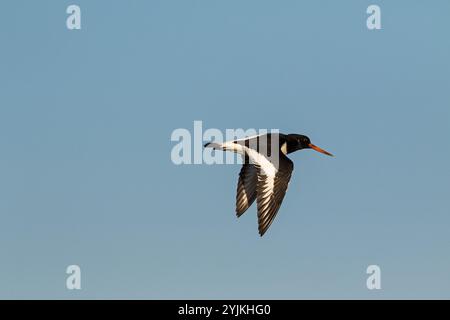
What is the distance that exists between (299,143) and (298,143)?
2.8 inches

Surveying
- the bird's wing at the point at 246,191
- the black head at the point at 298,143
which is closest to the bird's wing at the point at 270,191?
the bird's wing at the point at 246,191

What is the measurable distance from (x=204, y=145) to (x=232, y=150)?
94 centimetres

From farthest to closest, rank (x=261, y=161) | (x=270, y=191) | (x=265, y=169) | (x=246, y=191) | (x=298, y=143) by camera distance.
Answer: (x=298, y=143) < (x=246, y=191) < (x=261, y=161) < (x=265, y=169) < (x=270, y=191)

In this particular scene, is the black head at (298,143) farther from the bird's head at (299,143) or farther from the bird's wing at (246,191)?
the bird's wing at (246,191)

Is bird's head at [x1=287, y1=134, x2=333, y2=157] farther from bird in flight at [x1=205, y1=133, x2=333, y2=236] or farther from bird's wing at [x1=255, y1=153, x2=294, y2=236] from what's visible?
bird's wing at [x1=255, y1=153, x2=294, y2=236]

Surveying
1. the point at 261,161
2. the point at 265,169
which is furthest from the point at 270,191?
the point at 261,161

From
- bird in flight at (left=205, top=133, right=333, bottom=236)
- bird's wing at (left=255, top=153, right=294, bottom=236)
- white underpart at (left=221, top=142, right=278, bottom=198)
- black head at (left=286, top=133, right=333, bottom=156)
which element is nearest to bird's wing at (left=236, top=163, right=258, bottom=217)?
bird in flight at (left=205, top=133, right=333, bottom=236)

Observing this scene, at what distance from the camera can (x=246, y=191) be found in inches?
1070

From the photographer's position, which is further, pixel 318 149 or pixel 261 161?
pixel 318 149

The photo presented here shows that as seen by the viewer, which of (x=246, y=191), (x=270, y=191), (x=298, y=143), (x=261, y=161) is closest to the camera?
(x=270, y=191)

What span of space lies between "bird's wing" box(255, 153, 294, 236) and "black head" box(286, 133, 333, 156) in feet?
9.02

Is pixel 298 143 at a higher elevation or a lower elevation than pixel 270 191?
higher

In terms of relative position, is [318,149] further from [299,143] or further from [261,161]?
[261,161]
